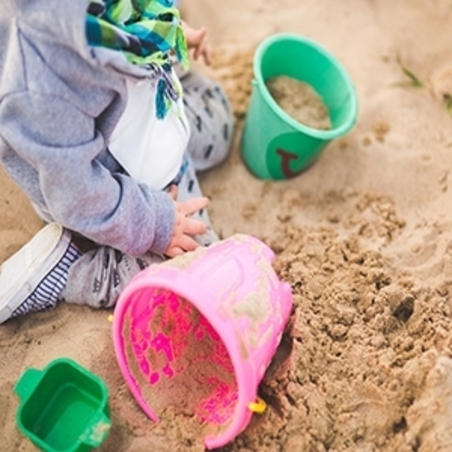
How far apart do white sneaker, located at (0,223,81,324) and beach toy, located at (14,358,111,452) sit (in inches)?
5.7

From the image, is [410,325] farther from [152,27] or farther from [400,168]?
[152,27]

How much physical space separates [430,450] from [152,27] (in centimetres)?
88

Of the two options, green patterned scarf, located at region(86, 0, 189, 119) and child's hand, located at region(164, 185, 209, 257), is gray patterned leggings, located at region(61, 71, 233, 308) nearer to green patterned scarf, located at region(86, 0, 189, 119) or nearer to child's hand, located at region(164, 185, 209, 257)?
child's hand, located at region(164, 185, 209, 257)

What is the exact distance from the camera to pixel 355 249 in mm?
1637

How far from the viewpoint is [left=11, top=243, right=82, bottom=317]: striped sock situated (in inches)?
58.3

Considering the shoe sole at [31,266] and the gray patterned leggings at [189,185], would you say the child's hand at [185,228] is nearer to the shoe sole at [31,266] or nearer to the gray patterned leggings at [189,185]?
the gray patterned leggings at [189,185]

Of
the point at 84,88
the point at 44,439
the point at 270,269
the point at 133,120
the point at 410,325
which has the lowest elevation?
the point at 44,439

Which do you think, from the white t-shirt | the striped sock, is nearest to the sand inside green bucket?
the white t-shirt

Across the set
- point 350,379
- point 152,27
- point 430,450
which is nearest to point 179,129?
point 152,27

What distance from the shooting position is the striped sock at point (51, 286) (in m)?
1.48

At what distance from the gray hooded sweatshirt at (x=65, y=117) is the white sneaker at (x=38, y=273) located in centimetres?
11

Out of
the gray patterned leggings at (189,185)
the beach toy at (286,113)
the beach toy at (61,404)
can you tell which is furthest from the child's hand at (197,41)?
the beach toy at (61,404)

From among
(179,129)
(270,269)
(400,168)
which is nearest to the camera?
(270,269)

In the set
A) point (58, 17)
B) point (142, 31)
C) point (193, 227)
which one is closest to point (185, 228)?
point (193, 227)
